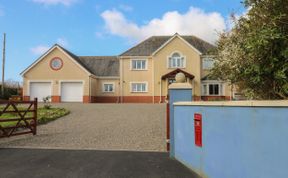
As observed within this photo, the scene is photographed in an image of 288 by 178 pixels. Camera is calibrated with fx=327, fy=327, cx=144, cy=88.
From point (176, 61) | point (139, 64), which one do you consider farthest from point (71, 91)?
point (176, 61)

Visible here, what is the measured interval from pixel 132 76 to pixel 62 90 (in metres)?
8.46

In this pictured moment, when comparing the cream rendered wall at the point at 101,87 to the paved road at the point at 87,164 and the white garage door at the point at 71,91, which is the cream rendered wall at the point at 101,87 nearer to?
the white garage door at the point at 71,91

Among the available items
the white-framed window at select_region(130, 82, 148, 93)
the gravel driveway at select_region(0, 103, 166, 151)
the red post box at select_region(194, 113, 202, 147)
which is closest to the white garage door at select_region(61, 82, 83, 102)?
the white-framed window at select_region(130, 82, 148, 93)

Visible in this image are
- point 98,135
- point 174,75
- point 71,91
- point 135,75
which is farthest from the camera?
point 135,75

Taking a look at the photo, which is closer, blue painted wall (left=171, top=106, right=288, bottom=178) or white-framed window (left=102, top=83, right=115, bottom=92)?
blue painted wall (left=171, top=106, right=288, bottom=178)

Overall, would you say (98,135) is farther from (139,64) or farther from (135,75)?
(139,64)

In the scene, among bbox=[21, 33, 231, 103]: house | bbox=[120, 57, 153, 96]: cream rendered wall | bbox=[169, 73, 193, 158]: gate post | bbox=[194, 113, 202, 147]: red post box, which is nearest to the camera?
bbox=[194, 113, 202, 147]: red post box

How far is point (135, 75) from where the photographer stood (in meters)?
39.2

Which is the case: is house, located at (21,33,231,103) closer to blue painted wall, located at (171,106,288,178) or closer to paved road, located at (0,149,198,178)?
paved road, located at (0,149,198,178)

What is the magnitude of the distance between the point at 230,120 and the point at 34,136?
998 centimetres

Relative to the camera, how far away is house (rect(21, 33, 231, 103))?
3809 centimetres

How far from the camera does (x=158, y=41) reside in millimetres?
41406

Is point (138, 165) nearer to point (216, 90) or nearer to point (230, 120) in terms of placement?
point (230, 120)

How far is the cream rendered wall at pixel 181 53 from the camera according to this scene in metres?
38.0
